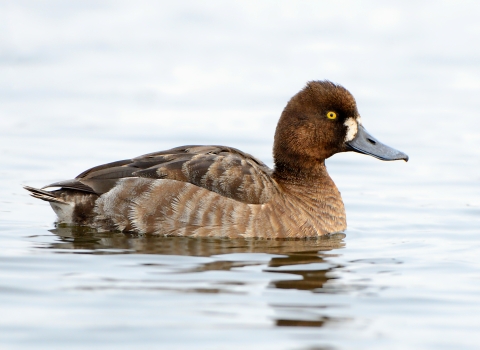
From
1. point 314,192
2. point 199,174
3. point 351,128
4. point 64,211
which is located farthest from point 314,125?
point 64,211

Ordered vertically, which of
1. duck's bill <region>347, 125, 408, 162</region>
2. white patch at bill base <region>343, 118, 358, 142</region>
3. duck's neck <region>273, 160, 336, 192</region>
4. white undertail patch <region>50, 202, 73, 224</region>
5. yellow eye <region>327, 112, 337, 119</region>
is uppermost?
yellow eye <region>327, 112, 337, 119</region>

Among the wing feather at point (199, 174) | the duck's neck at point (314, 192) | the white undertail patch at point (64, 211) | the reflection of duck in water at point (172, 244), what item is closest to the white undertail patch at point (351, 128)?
the duck's neck at point (314, 192)

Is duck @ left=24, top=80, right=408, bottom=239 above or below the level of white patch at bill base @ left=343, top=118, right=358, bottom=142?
below

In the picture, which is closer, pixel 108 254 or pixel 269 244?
pixel 108 254

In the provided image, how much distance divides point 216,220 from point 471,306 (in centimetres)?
247

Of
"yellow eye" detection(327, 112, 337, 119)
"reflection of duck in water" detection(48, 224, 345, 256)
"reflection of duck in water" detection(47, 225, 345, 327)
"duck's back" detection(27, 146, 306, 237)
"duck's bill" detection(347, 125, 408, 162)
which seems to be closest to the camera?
"reflection of duck in water" detection(47, 225, 345, 327)

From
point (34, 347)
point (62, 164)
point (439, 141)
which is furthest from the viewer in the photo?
point (439, 141)

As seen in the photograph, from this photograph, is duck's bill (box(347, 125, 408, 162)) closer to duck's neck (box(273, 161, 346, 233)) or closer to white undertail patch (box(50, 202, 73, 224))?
duck's neck (box(273, 161, 346, 233))

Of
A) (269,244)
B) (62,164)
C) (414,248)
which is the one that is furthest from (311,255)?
(62,164)

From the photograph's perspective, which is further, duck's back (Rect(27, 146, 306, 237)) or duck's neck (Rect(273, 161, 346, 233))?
duck's neck (Rect(273, 161, 346, 233))

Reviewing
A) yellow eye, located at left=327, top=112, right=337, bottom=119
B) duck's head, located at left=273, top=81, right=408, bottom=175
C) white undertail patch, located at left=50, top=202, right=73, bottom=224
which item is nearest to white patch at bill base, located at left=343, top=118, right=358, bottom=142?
duck's head, located at left=273, top=81, right=408, bottom=175

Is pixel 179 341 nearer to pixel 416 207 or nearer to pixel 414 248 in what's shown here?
pixel 414 248

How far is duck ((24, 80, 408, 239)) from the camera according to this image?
8508 millimetres

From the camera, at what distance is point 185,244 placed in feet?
26.9
